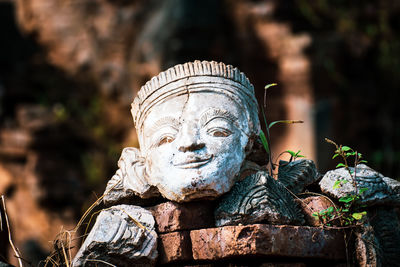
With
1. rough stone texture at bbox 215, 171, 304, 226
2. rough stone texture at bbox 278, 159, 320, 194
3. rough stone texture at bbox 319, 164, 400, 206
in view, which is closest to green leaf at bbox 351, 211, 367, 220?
rough stone texture at bbox 319, 164, 400, 206

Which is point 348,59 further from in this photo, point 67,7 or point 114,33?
point 67,7

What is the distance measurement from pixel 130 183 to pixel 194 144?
1.92 ft

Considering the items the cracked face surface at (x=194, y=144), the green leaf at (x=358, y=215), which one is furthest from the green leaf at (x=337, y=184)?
the cracked face surface at (x=194, y=144)

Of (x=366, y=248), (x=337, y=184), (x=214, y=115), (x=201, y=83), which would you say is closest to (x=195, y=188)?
(x=214, y=115)

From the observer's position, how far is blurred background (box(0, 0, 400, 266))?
39.3 ft

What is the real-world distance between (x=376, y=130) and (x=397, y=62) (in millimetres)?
1178

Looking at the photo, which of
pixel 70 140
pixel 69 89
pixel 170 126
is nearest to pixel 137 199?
pixel 170 126

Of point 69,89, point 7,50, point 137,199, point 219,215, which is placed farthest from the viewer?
point 7,50

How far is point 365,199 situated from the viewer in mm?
4625

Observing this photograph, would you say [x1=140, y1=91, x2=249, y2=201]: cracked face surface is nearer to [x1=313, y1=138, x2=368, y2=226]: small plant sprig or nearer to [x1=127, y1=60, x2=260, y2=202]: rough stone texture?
[x1=127, y1=60, x2=260, y2=202]: rough stone texture

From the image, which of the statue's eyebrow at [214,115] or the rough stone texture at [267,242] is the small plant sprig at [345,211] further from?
the statue's eyebrow at [214,115]

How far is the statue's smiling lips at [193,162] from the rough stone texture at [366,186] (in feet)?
2.60

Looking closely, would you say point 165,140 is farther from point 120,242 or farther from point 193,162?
point 120,242

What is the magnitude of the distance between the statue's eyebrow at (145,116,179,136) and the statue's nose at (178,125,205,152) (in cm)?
9
